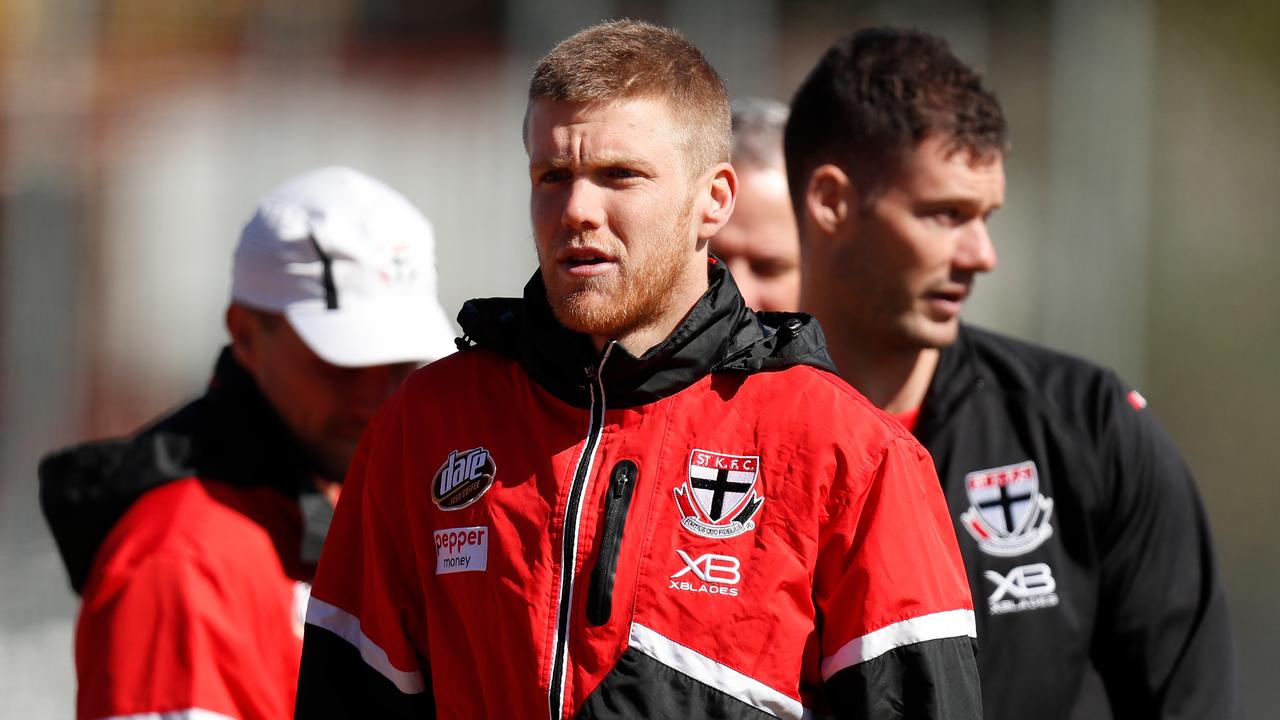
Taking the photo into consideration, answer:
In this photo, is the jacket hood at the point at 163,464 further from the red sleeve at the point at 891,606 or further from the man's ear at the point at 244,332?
the red sleeve at the point at 891,606

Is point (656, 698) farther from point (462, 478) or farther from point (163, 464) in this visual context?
point (163, 464)

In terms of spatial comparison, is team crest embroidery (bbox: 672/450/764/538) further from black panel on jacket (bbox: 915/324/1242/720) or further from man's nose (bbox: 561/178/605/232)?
black panel on jacket (bbox: 915/324/1242/720)

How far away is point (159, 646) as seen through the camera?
9.39 ft

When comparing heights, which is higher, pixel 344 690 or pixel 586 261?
pixel 586 261

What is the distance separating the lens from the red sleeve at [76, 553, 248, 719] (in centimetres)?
283

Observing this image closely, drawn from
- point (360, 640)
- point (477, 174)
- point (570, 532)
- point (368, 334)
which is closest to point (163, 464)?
point (368, 334)

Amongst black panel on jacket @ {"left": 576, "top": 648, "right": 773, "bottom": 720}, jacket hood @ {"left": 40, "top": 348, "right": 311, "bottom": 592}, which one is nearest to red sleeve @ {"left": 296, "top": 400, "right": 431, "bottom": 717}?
black panel on jacket @ {"left": 576, "top": 648, "right": 773, "bottom": 720}

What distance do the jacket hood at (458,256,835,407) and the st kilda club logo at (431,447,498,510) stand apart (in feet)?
0.50

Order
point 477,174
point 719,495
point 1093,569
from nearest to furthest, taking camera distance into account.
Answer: point 719,495 → point 1093,569 → point 477,174

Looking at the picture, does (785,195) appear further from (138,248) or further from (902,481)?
(138,248)

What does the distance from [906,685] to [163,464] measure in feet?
5.74

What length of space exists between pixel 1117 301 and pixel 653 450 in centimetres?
669

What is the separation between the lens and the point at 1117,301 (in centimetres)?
839

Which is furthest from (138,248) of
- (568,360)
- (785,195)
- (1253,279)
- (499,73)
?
(1253,279)
